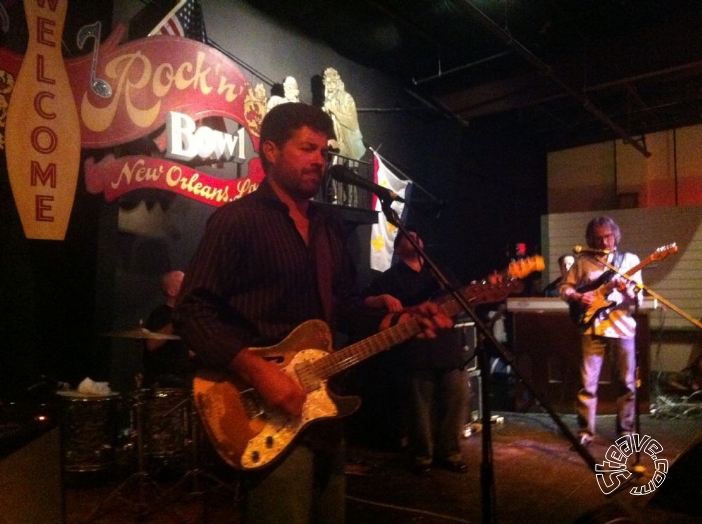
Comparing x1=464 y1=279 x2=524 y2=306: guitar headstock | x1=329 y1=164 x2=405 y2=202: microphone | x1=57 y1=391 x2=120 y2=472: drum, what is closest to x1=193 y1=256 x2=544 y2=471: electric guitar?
x1=329 y1=164 x2=405 y2=202: microphone

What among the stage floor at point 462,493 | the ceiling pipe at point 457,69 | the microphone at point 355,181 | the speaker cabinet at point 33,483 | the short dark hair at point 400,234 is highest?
the ceiling pipe at point 457,69

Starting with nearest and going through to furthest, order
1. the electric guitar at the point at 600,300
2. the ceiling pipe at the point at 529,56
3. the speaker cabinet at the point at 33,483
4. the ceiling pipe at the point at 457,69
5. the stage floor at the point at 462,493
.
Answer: the speaker cabinet at the point at 33,483 → the stage floor at the point at 462,493 → the electric guitar at the point at 600,300 → the ceiling pipe at the point at 529,56 → the ceiling pipe at the point at 457,69

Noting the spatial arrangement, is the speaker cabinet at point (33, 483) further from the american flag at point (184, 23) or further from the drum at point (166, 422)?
the american flag at point (184, 23)

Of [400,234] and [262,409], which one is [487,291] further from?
[400,234]

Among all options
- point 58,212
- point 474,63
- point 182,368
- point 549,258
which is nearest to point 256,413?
point 182,368

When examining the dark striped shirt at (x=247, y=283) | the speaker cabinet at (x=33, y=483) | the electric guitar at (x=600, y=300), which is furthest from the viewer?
the electric guitar at (x=600, y=300)

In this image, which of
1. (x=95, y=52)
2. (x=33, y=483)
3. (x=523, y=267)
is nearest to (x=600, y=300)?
(x=523, y=267)

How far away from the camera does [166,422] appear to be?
4.62 m

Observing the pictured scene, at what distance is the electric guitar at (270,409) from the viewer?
6.61ft

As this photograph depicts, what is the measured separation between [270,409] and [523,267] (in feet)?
5.34

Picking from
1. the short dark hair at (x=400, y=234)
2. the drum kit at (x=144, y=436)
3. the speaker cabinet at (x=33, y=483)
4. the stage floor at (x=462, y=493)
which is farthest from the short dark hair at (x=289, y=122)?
the drum kit at (x=144, y=436)

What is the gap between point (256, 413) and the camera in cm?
209

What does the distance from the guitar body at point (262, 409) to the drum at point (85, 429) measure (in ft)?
9.95

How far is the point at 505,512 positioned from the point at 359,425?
7.07ft
